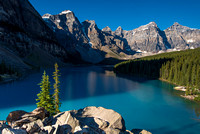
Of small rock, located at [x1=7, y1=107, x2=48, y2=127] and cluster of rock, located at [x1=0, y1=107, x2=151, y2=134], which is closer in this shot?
cluster of rock, located at [x1=0, y1=107, x2=151, y2=134]

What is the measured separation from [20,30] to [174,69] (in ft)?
493

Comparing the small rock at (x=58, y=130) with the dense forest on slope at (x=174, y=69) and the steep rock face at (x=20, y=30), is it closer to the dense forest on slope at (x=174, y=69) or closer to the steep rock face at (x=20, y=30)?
the dense forest on slope at (x=174, y=69)

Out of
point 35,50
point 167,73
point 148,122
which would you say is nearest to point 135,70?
point 167,73

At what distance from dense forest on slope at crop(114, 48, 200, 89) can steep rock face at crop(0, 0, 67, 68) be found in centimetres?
8418

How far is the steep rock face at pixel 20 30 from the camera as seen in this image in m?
122

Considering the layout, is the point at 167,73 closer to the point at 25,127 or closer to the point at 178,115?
the point at 178,115

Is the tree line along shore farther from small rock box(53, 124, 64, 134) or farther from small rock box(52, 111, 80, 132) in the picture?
small rock box(53, 124, 64, 134)

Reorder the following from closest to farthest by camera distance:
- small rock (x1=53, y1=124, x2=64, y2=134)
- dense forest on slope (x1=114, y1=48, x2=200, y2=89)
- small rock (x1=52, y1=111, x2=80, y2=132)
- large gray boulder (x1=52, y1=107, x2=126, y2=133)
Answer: small rock (x1=53, y1=124, x2=64, y2=134), small rock (x1=52, y1=111, x2=80, y2=132), large gray boulder (x1=52, y1=107, x2=126, y2=133), dense forest on slope (x1=114, y1=48, x2=200, y2=89)

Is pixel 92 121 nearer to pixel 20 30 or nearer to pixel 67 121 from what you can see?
pixel 67 121

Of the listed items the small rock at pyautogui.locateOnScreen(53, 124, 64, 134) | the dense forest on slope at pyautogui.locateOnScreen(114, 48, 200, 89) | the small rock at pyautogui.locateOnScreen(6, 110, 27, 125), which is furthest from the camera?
the dense forest on slope at pyautogui.locateOnScreen(114, 48, 200, 89)

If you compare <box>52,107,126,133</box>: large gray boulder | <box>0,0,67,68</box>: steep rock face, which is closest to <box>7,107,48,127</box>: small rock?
<box>52,107,126,133</box>: large gray boulder

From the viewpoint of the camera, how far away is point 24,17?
179m

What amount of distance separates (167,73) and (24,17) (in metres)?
188

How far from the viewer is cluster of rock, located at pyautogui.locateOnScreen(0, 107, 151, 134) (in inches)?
374
